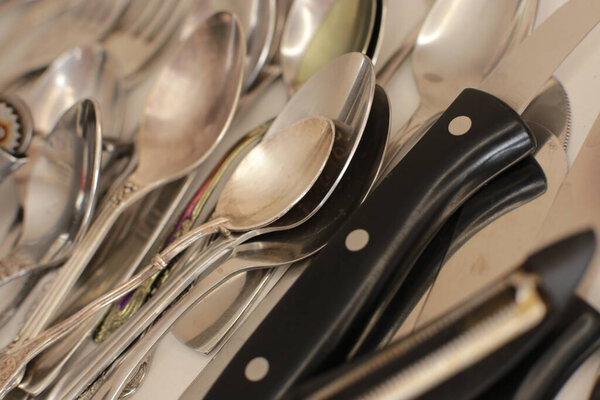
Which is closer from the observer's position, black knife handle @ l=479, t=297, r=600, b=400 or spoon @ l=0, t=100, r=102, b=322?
black knife handle @ l=479, t=297, r=600, b=400

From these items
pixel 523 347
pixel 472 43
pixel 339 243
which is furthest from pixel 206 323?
pixel 472 43

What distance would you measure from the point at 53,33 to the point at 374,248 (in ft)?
1.86

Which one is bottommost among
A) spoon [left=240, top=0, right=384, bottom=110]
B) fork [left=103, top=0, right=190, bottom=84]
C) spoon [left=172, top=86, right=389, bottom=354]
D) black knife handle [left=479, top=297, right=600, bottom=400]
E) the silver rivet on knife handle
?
black knife handle [left=479, top=297, right=600, bottom=400]

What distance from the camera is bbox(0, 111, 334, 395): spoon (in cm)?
45

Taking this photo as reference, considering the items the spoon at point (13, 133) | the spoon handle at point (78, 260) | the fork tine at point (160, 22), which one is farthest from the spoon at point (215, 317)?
the fork tine at point (160, 22)

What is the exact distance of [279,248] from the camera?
455 mm

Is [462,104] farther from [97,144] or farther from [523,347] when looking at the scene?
[97,144]

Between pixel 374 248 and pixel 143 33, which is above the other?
pixel 143 33

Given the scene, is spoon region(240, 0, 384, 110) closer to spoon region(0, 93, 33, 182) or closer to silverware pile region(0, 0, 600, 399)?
silverware pile region(0, 0, 600, 399)

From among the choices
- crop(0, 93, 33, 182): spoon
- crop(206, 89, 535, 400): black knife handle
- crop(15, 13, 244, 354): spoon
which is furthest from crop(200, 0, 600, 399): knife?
crop(0, 93, 33, 182): spoon

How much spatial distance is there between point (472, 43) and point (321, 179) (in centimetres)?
21

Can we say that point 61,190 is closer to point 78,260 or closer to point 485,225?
point 78,260

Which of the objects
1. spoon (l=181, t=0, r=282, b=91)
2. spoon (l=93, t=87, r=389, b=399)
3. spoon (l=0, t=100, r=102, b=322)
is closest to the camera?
spoon (l=93, t=87, r=389, b=399)

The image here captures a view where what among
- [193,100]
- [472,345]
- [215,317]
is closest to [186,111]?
[193,100]
